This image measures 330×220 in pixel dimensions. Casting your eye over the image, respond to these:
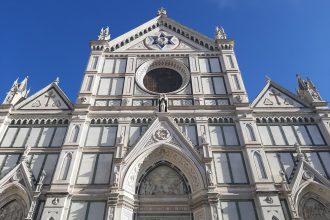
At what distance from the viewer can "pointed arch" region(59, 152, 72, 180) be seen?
14.1m

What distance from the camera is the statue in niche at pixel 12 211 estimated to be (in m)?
13.5

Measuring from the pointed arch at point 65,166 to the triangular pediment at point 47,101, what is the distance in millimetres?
3675

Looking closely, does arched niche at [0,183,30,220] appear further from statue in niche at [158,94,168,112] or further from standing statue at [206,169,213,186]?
standing statue at [206,169,213,186]

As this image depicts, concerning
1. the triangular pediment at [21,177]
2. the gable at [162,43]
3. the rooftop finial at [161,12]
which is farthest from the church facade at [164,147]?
the rooftop finial at [161,12]

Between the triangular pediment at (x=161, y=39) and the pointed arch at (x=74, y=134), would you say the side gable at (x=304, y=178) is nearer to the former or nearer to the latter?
the triangular pediment at (x=161, y=39)

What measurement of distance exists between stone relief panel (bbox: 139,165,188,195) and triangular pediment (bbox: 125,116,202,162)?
4.22 ft

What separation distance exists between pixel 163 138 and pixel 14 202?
767 centimetres

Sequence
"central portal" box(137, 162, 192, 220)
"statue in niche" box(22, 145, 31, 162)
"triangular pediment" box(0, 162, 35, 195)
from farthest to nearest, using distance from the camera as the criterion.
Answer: "statue in niche" box(22, 145, 31, 162) → "triangular pediment" box(0, 162, 35, 195) → "central portal" box(137, 162, 192, 220)

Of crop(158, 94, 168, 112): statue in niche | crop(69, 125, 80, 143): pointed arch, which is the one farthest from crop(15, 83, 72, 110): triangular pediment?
crop(158, 94, 168, 112): statue in niche

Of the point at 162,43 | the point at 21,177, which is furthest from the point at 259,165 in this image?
the point at 162,43

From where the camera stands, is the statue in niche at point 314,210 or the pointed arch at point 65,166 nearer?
the statue in niche at point 314,210

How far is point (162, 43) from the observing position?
72.4ft

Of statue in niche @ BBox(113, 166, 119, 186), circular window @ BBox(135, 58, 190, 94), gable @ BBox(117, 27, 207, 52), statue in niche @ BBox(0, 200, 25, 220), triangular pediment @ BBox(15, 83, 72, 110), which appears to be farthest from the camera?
gable @ BBox(117, 27, 207, 52)

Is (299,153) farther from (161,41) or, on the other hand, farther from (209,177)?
(161,41)
